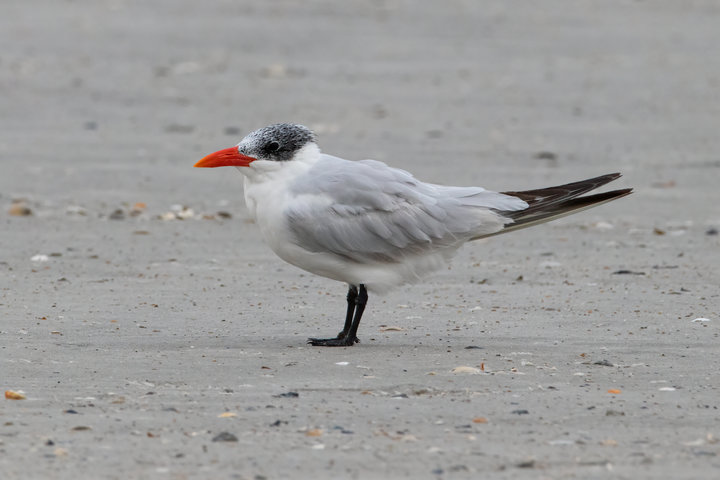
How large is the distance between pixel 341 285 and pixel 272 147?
62.0 inches

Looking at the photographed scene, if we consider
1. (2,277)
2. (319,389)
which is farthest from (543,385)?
(2,277)

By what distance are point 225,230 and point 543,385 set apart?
3715mm

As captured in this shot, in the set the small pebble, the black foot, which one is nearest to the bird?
the black foot

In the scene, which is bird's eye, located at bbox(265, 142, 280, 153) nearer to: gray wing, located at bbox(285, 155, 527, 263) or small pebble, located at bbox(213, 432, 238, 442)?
gray wing, located at bbox(285, 155, 527, 263)

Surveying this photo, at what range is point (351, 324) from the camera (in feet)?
17.8

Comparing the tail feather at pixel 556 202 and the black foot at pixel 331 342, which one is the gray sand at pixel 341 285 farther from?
the tail feather at pixel 556 202

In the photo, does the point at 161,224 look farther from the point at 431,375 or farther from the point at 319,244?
A: the point at 431,375

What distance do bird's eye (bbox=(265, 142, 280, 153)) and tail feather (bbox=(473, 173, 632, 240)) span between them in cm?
97

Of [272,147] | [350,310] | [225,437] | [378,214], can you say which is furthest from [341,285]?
[225,437]

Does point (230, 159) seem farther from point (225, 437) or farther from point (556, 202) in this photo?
point (225, 437)

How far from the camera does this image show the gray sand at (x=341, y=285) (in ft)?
12.9

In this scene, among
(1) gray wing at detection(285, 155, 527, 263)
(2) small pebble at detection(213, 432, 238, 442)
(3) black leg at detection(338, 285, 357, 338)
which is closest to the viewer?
(2) small pebble at detection(213, 432, 238, 442)

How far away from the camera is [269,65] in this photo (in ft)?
44.2

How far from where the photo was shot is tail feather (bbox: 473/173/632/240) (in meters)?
5.39
